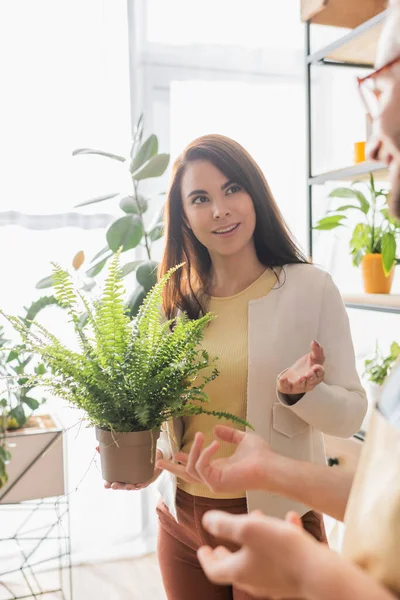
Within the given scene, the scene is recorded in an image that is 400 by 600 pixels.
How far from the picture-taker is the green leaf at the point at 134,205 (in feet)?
8.17

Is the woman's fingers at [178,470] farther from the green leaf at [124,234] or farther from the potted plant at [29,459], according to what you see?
the green leaf at [124,234]

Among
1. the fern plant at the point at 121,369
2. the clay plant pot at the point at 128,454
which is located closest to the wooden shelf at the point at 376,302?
the fern plant at the point at 121,369

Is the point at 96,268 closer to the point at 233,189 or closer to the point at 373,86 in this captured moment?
the point at 233,189

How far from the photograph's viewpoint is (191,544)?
59.2 inches

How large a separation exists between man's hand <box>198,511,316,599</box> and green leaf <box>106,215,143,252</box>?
191 centimetres

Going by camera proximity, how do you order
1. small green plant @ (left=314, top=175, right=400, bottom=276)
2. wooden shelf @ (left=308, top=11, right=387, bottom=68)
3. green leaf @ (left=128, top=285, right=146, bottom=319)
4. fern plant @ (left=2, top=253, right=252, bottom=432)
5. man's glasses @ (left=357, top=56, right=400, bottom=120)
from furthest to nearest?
green leaf @ (left=128, top=285, right=146, bottom=319) → small green plant @ (left=314, top=175, right=400, bottom=276) → wooden shelf @ (left=308, top=11, right=387, bottom=68) → fern plant @ (left=2, top=253, right=252, bottom=432) → man's glasses @ (left=357, top=56, right=400, bottom=120)

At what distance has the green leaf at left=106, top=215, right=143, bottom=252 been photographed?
238 centimetres

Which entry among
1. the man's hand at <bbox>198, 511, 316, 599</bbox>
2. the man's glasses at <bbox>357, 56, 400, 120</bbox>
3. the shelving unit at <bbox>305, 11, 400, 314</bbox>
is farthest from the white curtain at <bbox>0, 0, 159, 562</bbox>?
the man's hand at <bbox>198, 511, 316, 599</bbox>

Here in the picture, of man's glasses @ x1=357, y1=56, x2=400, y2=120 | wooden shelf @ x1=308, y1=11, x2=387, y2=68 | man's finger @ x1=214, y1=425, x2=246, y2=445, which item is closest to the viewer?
man's glasses @ x1=357, y1=56, x2=400, y2=120

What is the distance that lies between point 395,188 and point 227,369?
3.18 feet

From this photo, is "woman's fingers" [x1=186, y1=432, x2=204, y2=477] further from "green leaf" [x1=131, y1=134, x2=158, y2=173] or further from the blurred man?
"green leaf" [x1=131, y1=134, x2=158, y2=173]

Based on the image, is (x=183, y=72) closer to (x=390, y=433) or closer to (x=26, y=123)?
(x=26, y=123)

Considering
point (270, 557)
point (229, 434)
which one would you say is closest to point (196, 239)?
point (229, 434)

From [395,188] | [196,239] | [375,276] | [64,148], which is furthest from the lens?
[64,148]
